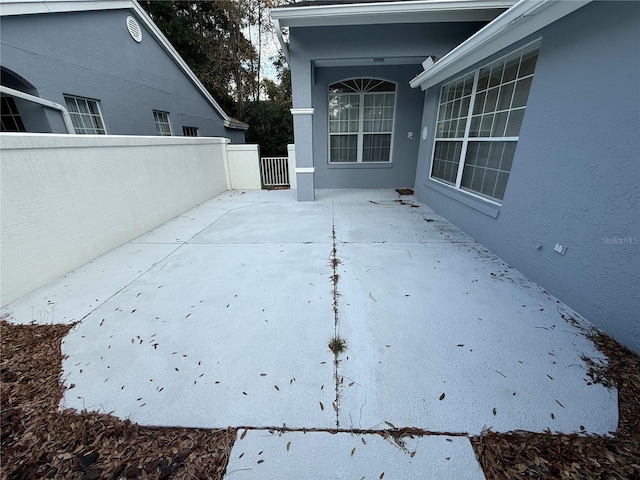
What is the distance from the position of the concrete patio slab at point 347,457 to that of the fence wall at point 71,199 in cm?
320

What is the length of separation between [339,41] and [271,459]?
22.8ft

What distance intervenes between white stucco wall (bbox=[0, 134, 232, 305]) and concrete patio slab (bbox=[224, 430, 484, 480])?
10.5 feet

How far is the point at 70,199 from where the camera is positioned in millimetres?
3381

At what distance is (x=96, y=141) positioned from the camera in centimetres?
376

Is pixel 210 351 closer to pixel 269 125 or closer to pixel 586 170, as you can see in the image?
pixel 586 170

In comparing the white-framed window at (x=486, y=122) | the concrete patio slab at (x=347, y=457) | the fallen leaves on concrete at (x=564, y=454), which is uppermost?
the white-framed window at (x=486, y=122)

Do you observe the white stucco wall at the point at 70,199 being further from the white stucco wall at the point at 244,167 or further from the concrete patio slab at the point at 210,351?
the white stucco wall at the point at 244,167

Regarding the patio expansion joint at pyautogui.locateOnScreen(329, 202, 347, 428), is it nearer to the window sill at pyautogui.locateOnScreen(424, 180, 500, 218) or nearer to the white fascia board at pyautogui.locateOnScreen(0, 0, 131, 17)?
the window sill at pyautogui.locateOnScreen(424, 180, 500, 218)

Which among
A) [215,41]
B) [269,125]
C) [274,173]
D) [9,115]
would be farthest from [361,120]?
[215,41]

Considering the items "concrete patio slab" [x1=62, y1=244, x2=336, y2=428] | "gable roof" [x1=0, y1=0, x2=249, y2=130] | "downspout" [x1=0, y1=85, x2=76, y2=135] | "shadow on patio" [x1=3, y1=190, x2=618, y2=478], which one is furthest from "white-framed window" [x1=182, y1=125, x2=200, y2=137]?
"concrete patio slab" [x1=62, y1=244, x2=336, y2=428]

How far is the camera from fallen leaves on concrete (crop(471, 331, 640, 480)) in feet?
4.45

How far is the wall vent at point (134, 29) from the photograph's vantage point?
24.4 feet

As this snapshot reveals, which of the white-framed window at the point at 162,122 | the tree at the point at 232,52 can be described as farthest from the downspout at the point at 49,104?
the tree at the point at 232,52

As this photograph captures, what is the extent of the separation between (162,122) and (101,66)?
2430 millimetres
